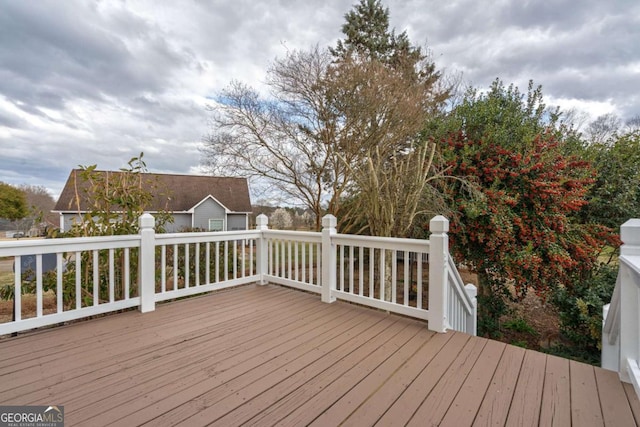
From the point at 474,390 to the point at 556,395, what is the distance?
0.48 m

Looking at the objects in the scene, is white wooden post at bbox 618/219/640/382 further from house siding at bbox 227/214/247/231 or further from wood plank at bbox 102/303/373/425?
house siding at bbox 227/214/247/231

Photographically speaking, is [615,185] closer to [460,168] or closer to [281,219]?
[460,168]

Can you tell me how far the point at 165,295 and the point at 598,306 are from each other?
581cm

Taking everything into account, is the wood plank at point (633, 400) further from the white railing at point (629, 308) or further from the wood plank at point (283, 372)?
the wood plank at point (283, 372)

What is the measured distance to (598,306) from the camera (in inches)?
158

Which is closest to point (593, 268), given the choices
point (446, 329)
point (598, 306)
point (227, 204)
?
point (598, 306)

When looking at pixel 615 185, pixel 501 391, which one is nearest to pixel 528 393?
pixel 501 391

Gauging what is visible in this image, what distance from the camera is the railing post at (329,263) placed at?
11.4 ft

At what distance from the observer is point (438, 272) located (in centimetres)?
262

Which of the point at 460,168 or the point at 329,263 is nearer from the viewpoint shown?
the point at 329,263

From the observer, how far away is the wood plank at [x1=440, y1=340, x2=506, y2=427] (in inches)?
59.4

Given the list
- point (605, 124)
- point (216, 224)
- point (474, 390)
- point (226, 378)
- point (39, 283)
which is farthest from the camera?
point (216, 224)

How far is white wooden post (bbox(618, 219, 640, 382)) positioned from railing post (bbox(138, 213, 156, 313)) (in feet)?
13.1

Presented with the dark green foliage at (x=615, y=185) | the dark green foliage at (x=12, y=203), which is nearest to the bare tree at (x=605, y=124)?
the dark green foliage at (x=615, y=185)
